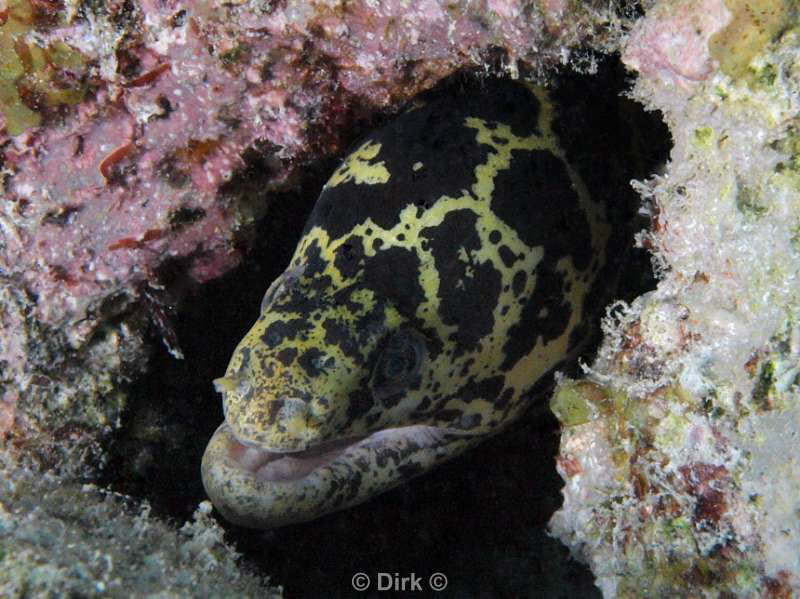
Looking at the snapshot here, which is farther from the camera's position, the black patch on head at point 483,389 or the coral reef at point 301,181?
the black patch on head at point 483,389

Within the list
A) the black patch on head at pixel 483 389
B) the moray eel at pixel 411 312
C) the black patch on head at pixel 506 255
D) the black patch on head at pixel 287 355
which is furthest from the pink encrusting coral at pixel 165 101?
the black patch on head at pixel 483 389

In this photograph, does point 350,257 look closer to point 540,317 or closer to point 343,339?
point 343,339

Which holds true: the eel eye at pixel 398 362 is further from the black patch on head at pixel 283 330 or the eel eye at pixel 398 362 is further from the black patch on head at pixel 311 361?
the black patch on head at pixel 283 330

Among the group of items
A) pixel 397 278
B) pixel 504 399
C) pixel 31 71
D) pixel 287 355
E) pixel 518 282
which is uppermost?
pixel 518 282

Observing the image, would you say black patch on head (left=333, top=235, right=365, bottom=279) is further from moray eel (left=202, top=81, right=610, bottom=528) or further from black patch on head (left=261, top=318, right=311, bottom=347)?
black patch on head (left=261, top=318, right=311, bottom=347)

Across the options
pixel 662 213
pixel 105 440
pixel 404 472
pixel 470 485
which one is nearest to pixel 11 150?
pixel 105 440

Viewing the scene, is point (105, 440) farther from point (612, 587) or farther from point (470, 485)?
point (612, 587)

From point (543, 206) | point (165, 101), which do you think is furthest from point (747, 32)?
point (165, 101)
